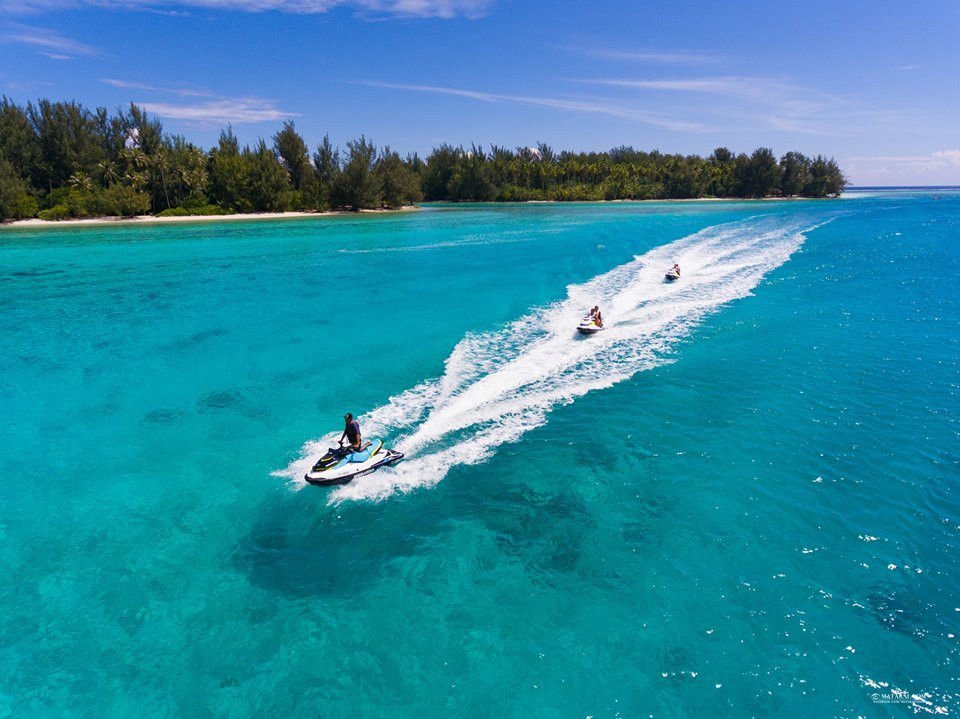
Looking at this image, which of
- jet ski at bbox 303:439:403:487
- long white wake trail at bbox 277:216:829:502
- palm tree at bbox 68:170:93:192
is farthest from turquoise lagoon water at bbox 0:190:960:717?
palm tree at bbox 68:170:93:192

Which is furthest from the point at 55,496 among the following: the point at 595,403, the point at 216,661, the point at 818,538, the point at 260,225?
the point at 260,225

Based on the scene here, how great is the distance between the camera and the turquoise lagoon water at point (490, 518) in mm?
9906

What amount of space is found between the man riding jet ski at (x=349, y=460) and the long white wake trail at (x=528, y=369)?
1.10 feet

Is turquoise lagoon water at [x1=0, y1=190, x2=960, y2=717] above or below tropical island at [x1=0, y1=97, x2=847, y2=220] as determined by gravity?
below

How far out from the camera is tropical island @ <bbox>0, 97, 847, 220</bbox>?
90.1m

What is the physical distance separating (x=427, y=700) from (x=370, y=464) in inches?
291

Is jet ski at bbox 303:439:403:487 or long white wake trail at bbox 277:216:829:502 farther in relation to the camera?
long white wake trail at bbox 277:216:829:502

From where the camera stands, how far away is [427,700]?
376 inches

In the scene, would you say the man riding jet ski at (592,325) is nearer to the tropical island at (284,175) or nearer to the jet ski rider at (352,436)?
the jet ski rider at (352,436)

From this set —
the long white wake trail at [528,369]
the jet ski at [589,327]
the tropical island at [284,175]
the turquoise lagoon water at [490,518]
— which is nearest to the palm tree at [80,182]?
the tropical island at [284,175]

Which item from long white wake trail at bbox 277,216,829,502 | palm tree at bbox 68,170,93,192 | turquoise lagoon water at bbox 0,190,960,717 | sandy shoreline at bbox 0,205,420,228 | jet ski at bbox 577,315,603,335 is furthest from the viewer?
palm tree at bbox 68,170,93,192

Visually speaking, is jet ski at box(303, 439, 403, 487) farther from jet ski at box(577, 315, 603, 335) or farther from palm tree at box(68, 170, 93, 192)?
palm tree at box(68, 170, 93, 192)

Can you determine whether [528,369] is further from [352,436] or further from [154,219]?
[154,219]

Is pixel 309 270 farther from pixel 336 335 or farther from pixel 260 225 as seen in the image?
pixel 260 225
